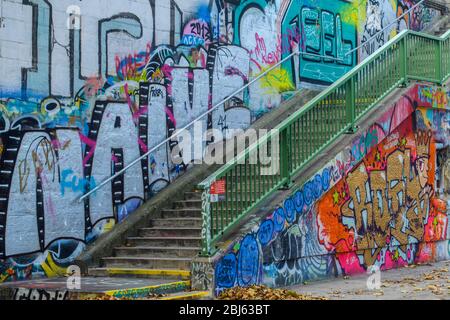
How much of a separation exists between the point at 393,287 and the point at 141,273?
3614 mm

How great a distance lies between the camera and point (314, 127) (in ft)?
43.0

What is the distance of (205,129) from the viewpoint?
14.7 metres

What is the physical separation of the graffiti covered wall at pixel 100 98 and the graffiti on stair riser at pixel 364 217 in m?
2.54

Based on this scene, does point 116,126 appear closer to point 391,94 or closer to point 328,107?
point 328,107

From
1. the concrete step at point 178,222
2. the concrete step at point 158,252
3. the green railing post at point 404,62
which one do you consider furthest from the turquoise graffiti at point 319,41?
the concrete step at point 158,252

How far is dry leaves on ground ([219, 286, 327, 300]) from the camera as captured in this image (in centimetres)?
988

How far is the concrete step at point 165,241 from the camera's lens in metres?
12.1

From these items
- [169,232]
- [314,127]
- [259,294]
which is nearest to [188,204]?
[169,232]

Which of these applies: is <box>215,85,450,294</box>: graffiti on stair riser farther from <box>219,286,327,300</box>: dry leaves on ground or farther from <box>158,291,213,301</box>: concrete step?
<box>219,286,327,300</box>: dry leaves on ground

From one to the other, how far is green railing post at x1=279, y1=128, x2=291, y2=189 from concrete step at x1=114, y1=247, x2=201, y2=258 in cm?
173

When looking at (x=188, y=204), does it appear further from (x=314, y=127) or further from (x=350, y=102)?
(x=350, y=102)

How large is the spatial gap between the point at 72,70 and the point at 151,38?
1926 millimetres

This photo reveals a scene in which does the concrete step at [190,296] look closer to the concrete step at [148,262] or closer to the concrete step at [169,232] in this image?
the concrete step at [148,262]
